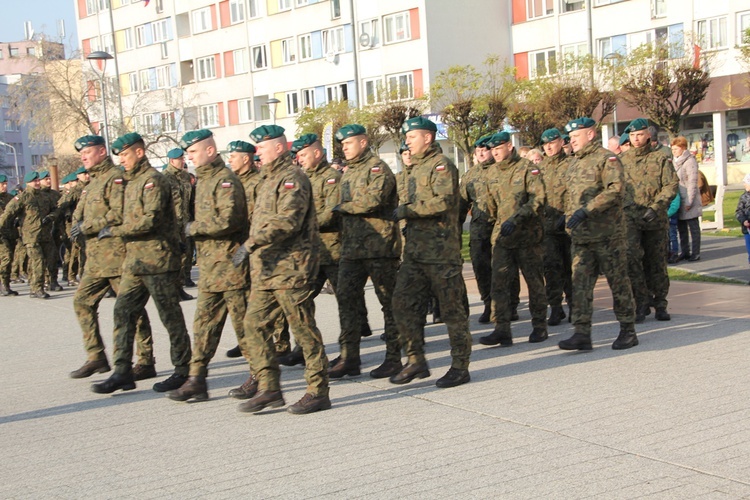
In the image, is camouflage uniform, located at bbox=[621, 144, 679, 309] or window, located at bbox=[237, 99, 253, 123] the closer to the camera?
camouflage uniform, located at bbox=[621, 144, 679, 309]

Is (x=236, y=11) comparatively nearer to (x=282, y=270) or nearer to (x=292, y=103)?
(x=292, y=103)

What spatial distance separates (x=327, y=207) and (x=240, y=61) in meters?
49.8

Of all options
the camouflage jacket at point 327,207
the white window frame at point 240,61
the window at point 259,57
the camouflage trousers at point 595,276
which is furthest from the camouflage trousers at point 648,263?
the white window frame at point 240,61

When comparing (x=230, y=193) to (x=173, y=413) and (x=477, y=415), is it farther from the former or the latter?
(x=477, y=415)

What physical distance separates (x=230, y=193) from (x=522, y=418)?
110 inches

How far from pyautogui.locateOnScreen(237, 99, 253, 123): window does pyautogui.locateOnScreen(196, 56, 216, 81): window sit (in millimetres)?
3160

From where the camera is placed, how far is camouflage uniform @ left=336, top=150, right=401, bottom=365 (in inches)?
319

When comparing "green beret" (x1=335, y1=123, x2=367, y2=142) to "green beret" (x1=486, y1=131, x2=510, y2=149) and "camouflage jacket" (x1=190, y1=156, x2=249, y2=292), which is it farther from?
"green beret" (x1=486, y1=131, x2=510, y2=149)

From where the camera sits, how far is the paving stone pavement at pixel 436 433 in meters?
5.25

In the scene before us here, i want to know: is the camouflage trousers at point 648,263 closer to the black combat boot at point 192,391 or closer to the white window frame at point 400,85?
the black combat boot at point 192,391

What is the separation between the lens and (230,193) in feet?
24.2

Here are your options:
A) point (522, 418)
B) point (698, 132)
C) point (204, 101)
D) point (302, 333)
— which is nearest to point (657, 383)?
point (522, 418)

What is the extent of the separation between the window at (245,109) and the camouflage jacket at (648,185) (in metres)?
48.0

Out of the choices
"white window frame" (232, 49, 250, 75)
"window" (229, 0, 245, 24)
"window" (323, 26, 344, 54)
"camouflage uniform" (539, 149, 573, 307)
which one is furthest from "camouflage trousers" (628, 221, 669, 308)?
"window" (229, 0, 245, 24)
